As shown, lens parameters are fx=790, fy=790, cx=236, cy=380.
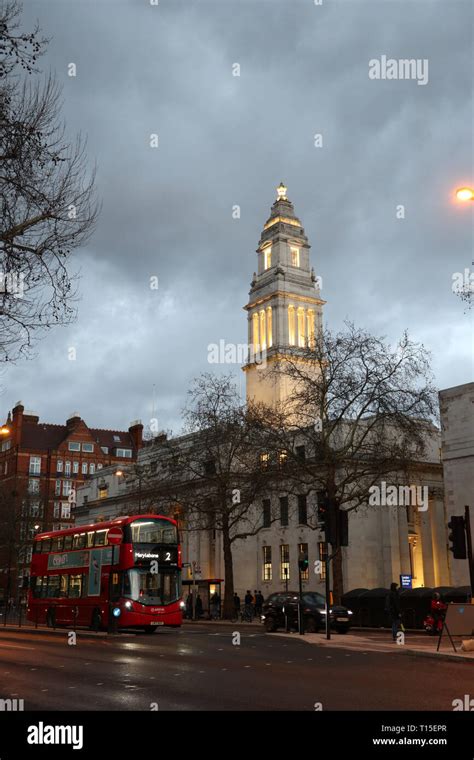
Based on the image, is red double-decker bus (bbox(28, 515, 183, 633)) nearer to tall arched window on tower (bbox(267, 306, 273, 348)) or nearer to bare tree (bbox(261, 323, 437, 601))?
bare tree (bbox(261, 323, 437, 601))

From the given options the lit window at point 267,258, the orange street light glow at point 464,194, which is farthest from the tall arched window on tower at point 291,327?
the orange street light glow at point 464,194

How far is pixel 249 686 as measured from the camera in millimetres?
12734

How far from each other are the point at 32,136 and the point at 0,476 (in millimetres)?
91906

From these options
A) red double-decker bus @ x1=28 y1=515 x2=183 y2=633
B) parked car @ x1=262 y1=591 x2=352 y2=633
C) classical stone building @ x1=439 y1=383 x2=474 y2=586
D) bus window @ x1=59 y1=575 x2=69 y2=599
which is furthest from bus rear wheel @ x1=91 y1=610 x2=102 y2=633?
classical stone building @ x1=439 y1=383 x2=474 y2=586

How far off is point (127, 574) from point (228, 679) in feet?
54.4

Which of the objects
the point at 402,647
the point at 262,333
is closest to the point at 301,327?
the point at 262,333

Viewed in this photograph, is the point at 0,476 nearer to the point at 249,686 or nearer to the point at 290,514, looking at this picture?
the point at 290,514

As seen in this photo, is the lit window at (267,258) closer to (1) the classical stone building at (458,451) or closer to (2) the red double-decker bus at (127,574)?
(1) the classical stone building at (458,451)

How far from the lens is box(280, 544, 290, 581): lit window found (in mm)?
56416

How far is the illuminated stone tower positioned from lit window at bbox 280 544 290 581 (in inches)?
1285

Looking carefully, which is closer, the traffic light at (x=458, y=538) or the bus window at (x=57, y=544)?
the traffic light at (x=458, y=538)

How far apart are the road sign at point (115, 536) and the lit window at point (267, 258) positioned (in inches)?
2734

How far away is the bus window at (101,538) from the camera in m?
31.5
